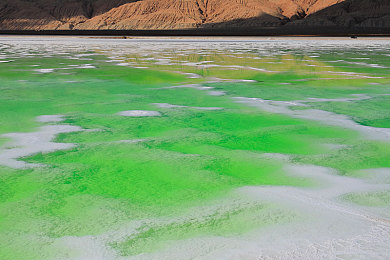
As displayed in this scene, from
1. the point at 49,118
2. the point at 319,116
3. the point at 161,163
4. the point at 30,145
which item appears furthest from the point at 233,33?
the point at 161,163

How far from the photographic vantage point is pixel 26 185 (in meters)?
2.55

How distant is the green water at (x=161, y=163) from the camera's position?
2016 millimetres

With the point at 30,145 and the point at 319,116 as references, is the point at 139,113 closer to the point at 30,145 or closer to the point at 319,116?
the point at 30,145

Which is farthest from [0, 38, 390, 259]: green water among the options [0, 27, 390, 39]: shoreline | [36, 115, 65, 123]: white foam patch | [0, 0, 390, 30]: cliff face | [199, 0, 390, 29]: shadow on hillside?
[0, 0, 390, 30]: cliff face

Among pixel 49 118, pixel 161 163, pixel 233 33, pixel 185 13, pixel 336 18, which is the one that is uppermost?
pixel 185 13

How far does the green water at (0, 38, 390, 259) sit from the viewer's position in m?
2.02

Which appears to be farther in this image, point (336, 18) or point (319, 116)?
point (336, 18)

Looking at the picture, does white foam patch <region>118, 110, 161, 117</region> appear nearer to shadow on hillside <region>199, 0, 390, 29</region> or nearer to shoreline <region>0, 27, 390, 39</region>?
shoreline <region>0, 27, 390, 39</region>

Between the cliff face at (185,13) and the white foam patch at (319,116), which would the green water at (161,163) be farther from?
the cliff face at (185,13)

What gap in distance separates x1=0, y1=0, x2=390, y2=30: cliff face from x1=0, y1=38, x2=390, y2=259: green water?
12195 centimetres

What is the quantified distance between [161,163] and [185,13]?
447ft

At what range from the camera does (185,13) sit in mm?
134625

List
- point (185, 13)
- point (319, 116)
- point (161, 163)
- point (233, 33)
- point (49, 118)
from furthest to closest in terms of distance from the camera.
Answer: point (185, 13), point (233, 33), point (319, 116), point (49, 118), point (161, 163)

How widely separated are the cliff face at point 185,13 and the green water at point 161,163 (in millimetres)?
121947
